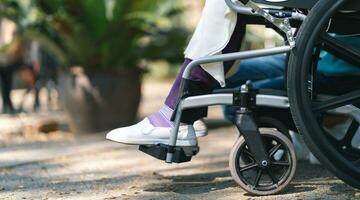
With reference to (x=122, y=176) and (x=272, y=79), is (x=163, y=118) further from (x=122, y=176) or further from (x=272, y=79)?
(x=272, y=79)

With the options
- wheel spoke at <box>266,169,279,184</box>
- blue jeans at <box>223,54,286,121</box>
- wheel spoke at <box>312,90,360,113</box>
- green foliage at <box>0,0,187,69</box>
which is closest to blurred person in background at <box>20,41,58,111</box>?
green foliage at <box>0,0,187,69</box>

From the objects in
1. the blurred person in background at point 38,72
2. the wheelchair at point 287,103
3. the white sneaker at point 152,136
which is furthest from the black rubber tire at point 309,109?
the blurred person in background at point 38,72

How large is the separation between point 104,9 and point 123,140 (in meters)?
3.82

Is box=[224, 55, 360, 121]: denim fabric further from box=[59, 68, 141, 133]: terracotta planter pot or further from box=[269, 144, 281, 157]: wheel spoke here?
box=[59, 68, 141, 133]: terracotta planter pot

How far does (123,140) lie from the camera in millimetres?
3459

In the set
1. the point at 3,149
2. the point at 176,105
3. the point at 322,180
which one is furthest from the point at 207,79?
the point at 3,149

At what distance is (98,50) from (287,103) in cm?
398

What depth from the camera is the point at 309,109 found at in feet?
10.2

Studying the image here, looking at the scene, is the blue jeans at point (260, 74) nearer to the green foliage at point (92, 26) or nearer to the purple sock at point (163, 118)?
the purple sock at point (163, 118)

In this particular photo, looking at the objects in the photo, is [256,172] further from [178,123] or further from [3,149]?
[3,149]

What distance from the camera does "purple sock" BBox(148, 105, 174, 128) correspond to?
136 inches

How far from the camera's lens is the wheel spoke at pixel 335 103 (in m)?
3.15

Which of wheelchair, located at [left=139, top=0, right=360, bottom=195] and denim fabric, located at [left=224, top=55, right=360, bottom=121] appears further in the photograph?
denim fabric, located at [left=224, top=55, right=360, bottom=121]

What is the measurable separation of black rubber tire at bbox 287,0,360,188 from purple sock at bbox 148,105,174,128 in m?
0.65
